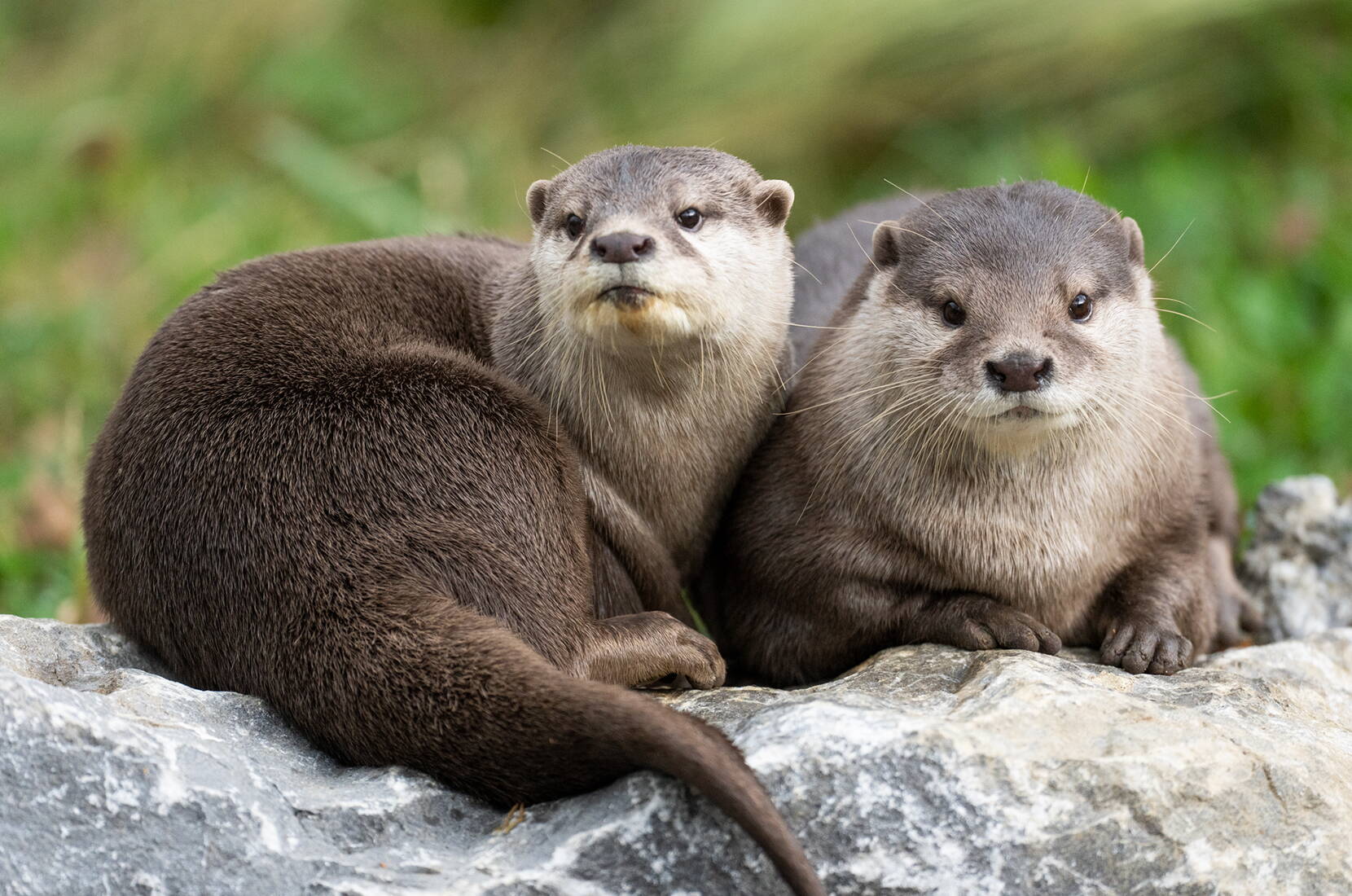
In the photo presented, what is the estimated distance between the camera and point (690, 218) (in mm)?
2164

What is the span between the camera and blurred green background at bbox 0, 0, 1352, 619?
4148 millimetres

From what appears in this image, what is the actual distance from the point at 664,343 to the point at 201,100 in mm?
3512

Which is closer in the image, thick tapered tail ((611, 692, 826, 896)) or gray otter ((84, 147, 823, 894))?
thick tapered tail ((611, 692, 826, 896))

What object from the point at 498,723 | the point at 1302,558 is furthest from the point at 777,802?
the point at 1302,558

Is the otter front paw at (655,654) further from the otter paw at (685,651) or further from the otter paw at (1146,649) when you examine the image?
the otter paw at (1146,649)

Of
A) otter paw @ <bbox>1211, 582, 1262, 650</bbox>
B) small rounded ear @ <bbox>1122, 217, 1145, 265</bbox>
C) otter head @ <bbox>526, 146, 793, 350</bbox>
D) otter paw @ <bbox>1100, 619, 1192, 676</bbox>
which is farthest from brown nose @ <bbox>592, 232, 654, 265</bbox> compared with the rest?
otter paw @ <bbox>1211, 582, 1262, 650</bbox>

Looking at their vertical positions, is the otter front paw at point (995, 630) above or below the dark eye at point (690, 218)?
below

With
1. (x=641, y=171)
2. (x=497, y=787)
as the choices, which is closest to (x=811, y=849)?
(x=497, y=787)

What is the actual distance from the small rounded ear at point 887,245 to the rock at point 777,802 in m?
0.70

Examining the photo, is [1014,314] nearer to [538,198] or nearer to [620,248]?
[620,248]

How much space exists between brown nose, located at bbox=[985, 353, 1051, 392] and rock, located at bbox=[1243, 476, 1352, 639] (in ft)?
3.26

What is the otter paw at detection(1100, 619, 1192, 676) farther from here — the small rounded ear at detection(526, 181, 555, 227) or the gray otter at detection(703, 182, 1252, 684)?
the small rounded ear at detection(526, 181, 555, 227)

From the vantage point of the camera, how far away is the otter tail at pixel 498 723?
153cm

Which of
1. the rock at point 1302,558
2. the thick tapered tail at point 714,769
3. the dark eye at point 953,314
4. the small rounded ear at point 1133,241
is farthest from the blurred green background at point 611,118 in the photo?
the thick tapered tail at point 714,769
